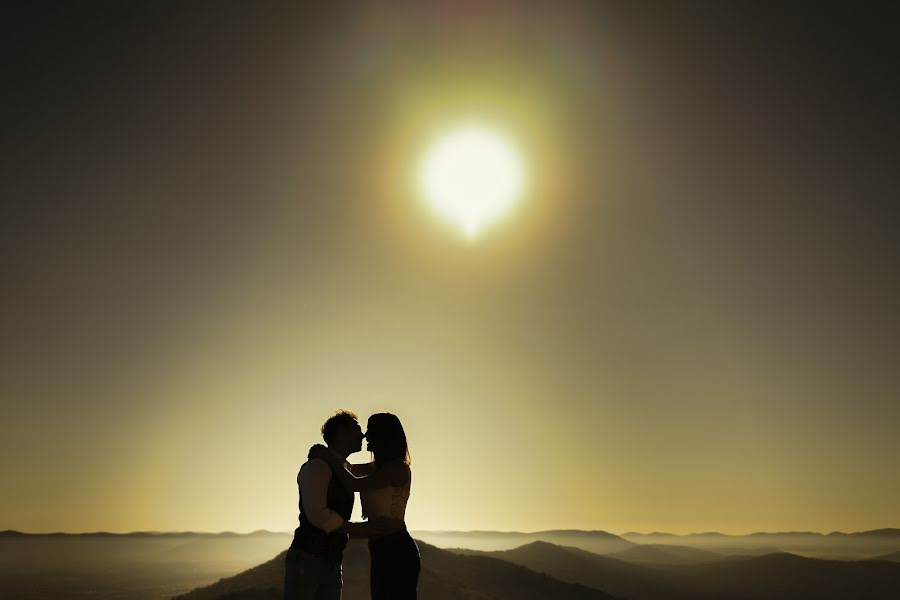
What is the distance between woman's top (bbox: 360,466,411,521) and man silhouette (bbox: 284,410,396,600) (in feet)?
0.32

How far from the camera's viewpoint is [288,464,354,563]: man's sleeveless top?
20.4 feet

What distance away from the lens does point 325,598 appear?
6285 millimetres

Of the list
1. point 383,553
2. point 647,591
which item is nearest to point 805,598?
point 647,591

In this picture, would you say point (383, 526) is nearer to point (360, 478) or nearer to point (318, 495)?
point (360, 478)

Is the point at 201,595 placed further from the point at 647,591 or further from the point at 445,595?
the point at 647,591

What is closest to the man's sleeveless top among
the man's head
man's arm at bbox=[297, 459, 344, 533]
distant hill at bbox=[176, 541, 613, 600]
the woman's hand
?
man's arm at bbox=[297, 459, 344, 533]

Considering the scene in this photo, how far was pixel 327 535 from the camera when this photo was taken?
6.29 metres

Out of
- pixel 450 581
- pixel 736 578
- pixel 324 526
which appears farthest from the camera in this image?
pixel 736 578

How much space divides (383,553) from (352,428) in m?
1.30

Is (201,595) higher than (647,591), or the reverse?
(201,595)

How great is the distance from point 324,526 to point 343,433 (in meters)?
0.91

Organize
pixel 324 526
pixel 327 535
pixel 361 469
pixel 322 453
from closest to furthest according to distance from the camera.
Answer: pixel 324 526 → pixel 322 453 → pixel 327 535 → pixel 361 469

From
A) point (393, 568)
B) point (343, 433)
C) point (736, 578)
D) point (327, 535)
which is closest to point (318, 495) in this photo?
point (327, 535)

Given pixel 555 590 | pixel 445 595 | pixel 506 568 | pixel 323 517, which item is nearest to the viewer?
pixel 323 517
